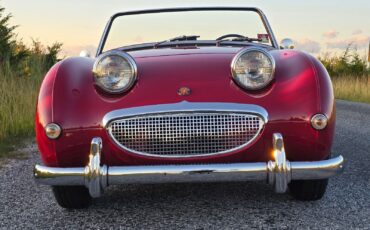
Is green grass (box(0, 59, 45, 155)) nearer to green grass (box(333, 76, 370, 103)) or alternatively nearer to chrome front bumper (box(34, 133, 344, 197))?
chrome front bumper (box(34, 133, 344, 197))

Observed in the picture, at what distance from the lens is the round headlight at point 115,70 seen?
2904 millimetres

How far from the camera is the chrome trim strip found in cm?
275

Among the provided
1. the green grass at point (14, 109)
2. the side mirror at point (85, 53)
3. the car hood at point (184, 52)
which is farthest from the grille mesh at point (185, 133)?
the green grass at point (14, 109)

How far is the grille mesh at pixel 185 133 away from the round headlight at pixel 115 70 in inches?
10.0

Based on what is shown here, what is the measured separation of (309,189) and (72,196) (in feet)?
4.74

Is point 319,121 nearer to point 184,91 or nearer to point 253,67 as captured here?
point 253,67

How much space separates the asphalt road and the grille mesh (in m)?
0.42

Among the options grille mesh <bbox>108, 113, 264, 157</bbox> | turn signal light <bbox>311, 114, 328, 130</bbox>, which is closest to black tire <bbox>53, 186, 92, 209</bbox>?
grille mesh <bbox>108, 113, 264, 157</bbox>

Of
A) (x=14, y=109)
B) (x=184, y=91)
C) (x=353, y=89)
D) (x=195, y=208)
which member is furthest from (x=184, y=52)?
(x=353, y=89)

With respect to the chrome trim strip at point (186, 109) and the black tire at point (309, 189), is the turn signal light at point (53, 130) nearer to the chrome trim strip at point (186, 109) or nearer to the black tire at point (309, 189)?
the chrome trim strip at point (186, 109)

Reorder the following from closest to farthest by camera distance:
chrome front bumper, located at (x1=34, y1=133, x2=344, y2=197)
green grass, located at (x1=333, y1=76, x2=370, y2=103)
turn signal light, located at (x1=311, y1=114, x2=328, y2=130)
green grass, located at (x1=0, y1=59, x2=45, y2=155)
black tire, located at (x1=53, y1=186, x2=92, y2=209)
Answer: chrome front bumper, located at (x1=34, y1=133, x2=344, y2=197) < turn signal light, located at (x1=311, y1=114, x2=328, y2=130) < black tire, located at (x1=53, y1=186, x2=92, y2=209) < green grass, located at (x1=0, y1=59, x2=45, y2=155) < green grass, located at (x1=333, y1=76, x2=370, y2=103)

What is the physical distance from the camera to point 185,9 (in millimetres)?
4570

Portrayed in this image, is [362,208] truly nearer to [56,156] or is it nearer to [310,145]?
[310,145]

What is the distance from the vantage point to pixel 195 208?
3.14 m
